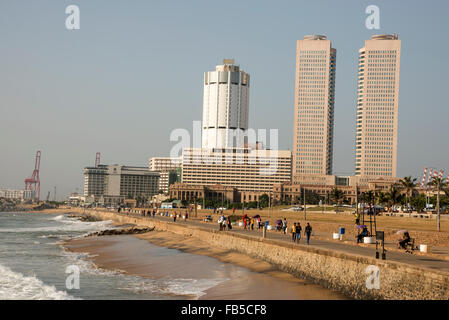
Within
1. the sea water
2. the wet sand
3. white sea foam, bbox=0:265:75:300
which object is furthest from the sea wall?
white sea foam, bbox=0:265:75:300

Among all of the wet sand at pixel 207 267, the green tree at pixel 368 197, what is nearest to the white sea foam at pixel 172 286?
the wet sand at pixel 207 267

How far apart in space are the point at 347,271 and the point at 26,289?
14.5m

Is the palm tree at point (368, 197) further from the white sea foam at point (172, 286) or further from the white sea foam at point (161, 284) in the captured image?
the white sea foam at point (172, 286)

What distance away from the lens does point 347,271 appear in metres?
21.7

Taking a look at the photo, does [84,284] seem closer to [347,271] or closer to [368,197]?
[347,271]

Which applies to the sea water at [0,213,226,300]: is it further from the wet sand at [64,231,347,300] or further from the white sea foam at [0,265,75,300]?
the wet sand at [64,231,347,300]

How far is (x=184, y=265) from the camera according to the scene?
104 ft

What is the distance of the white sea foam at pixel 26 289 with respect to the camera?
71.5 feet

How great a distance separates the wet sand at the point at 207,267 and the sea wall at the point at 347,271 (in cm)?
54

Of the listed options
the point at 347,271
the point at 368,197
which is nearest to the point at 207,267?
the point at 347,271

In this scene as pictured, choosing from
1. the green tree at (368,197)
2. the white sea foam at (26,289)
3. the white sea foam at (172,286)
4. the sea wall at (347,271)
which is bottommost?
the white sea foam at (26,289)
